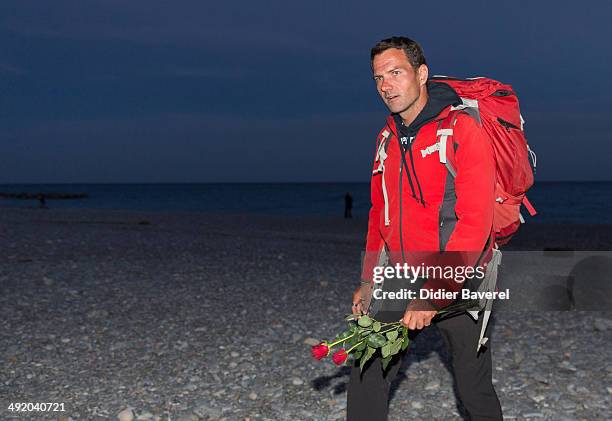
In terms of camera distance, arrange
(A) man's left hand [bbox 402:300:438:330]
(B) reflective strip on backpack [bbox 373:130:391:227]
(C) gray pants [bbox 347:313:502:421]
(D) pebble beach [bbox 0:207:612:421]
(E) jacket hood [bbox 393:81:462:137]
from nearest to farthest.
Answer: (A) man's left hand [bbox 402:300:438:330]
(E) jacket hood [bbox 393:81:462:137]
(C) gray pants [bbox 347:313:502:421]
(B) reflective strip on backpack [bbox 373:130:391:227]
(D) pebble beach [bbox 0:207:612:421]

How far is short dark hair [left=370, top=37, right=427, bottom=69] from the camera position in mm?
3232

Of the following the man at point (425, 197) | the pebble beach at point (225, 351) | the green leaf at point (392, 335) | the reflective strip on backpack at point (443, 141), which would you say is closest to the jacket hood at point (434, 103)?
the man at point (425, 197)

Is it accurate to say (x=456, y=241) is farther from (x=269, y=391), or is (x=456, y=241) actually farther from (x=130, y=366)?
(x=130, y=366)

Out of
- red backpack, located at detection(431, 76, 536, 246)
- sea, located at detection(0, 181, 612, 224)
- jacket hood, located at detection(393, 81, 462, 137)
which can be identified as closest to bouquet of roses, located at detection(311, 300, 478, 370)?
red backpack, located at detection(431, 76, 536, 246)

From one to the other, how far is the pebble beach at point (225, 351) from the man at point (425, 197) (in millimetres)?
2300

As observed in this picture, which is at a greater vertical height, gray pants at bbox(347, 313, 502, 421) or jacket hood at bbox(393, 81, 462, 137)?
jacket hood at bbox(393, 81, 462, 137)

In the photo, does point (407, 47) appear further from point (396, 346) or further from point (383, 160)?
point (396, 346)

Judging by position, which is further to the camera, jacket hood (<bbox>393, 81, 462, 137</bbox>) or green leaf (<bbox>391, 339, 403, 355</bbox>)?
jacket hood (<bbox>393, 81, 462, 137</bbox>)

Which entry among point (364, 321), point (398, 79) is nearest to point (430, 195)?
point (398, 79)

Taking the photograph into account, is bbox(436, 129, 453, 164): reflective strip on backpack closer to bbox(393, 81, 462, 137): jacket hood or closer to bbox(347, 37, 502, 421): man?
bbox(347, 37, 502, 421): man

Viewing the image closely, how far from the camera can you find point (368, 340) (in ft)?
10.1

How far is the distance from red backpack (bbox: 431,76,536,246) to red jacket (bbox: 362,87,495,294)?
0.07 m

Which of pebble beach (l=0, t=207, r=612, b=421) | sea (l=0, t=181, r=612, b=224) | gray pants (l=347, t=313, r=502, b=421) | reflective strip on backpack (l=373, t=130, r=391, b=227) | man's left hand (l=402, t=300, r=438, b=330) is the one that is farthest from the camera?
sea (l=0, t=181, r=612, b=224)

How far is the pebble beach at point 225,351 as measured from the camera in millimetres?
5793
